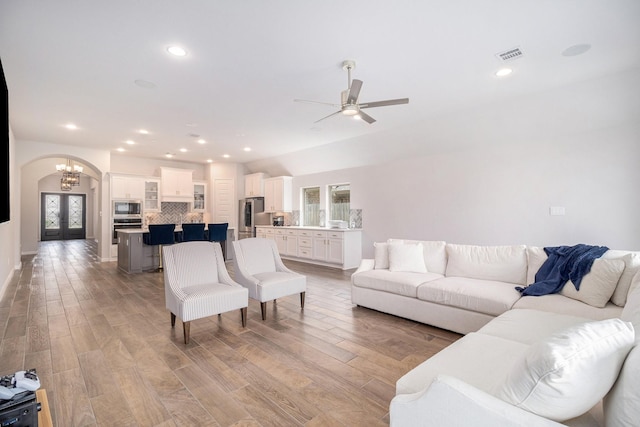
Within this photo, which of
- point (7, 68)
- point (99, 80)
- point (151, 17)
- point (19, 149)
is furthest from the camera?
point (19, 149)

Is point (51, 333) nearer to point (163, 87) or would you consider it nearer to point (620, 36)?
point (163, 87)

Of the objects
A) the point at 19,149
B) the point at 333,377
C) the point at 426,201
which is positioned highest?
the point at 19,149

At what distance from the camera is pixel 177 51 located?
3.01m

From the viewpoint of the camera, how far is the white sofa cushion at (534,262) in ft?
10.5

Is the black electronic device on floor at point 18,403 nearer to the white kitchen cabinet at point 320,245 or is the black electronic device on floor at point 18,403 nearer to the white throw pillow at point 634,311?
the white throw pillow at point 634,311

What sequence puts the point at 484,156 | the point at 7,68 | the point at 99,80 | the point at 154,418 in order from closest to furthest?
the point at 154,418
the point at 7,68
the point at 99,80
the point at 484,156

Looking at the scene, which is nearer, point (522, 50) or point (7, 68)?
point (522, 50)

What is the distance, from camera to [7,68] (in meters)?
3.33

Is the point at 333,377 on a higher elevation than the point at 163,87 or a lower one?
lower

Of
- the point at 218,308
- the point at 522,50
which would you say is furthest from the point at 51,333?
the point at 522,50

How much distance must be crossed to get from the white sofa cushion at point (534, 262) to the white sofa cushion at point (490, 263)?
4 cm

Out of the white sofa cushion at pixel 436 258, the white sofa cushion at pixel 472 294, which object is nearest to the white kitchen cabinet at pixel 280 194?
the white sofa cushion at pixel 436 258

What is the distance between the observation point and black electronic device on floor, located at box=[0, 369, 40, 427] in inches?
46.7

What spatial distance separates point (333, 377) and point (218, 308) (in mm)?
1393
